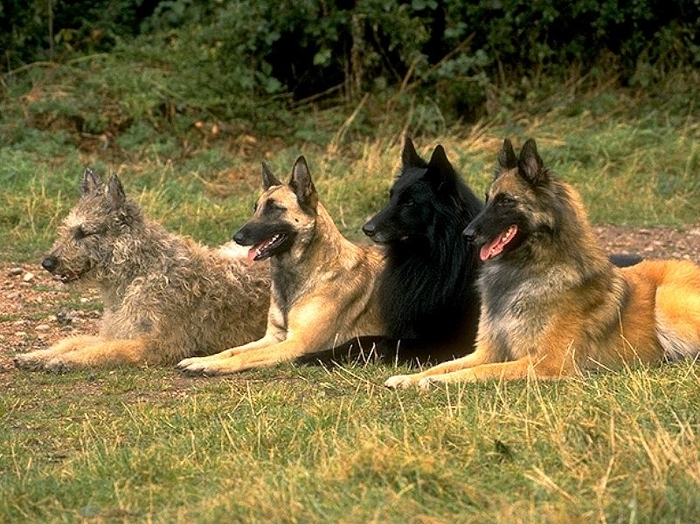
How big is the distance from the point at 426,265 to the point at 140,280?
6.20ft

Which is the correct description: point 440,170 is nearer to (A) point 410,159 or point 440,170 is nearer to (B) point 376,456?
(A) point 410,159

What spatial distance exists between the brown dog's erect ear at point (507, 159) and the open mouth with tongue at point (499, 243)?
35cm

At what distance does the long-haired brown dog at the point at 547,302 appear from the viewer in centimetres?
756

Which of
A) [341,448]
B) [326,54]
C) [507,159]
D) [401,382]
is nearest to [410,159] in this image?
[507,159]

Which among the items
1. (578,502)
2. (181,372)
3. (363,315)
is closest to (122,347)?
(181,372)

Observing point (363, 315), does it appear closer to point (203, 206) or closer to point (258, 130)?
point (203, 206)

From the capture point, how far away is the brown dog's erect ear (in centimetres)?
765

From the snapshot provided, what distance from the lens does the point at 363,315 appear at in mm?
9016

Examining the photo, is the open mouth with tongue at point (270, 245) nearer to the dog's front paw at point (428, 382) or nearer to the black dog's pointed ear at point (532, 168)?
the dog's front paw at point (428, 382)

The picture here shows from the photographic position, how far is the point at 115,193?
901cm

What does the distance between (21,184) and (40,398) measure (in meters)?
5.77

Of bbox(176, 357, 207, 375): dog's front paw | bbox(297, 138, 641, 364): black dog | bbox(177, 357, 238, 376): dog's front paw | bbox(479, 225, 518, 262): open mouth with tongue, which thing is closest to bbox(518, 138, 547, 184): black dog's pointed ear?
bbox(479, 225, 518, 262): open mouth with tongue

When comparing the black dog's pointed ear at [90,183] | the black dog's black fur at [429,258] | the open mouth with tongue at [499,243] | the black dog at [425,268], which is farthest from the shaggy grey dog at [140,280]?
the open mouth with tongue at [499,243]

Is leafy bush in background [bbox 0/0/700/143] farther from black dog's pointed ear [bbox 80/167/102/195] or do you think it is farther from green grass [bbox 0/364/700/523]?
green grass [bbox 0/364/700/523]
